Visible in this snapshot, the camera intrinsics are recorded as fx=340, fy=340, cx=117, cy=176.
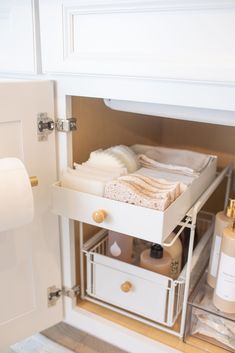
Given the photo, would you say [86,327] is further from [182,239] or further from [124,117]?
[124,117]

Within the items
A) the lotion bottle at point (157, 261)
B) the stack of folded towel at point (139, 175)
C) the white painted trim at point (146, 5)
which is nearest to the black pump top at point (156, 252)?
the lotion bottle at point (157, 261)

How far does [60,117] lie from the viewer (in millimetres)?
863

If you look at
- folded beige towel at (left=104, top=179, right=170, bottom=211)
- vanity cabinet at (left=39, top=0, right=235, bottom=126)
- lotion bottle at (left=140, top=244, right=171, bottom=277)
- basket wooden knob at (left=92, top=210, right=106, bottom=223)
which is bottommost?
lotion bottle at (left=140, top=244, right=171, bottom=277)

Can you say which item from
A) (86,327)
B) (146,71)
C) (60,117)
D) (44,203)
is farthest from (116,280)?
(146,71)

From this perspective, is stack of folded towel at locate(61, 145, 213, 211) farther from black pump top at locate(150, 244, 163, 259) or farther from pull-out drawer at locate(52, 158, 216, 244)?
black pump top at locate(150, 244, 163, 259)

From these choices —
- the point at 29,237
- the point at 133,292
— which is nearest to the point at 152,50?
the point at 29,237

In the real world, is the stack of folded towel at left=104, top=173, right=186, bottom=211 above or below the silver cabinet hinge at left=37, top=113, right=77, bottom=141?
below

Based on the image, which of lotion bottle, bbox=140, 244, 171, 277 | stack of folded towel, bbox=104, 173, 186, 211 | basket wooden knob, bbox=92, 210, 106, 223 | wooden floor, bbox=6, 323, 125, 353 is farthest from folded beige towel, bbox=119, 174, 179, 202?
wooden floor, bbox=6, 323, 125, 353

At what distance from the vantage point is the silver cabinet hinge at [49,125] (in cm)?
82

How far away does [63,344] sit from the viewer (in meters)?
1.06

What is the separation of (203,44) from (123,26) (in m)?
0.18

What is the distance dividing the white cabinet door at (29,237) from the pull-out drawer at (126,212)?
71mm

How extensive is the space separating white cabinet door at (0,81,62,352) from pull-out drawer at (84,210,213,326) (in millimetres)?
116

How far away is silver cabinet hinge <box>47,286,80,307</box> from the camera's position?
0.99 m
